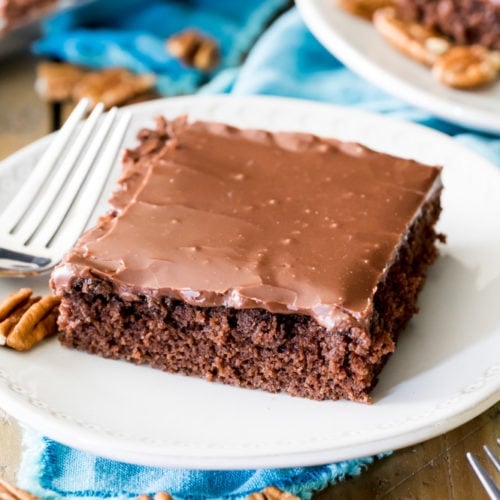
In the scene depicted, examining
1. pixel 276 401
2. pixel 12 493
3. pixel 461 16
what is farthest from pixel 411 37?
pixel 12 493

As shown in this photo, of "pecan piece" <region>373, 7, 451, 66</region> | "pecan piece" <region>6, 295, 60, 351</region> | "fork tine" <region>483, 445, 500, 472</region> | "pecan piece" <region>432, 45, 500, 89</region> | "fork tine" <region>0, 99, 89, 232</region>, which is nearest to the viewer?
"fork tine" <region>483, 445, 500, 472</region>

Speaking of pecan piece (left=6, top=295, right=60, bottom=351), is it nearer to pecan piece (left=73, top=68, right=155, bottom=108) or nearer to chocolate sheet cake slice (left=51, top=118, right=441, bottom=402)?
chocolate sheet cake slice (left=51, top=118, right=441, bottom=402)

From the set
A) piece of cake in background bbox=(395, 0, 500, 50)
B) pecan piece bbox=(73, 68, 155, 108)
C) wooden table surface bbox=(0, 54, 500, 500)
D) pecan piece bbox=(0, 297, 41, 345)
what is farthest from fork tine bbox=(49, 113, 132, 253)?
piece of cake in background bbox=(395, 0, 500, 50)

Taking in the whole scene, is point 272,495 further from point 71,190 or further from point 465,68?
point 465,68

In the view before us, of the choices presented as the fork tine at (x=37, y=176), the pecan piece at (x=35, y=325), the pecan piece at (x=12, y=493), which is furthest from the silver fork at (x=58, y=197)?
the pecan piece at (x=12, y=493)

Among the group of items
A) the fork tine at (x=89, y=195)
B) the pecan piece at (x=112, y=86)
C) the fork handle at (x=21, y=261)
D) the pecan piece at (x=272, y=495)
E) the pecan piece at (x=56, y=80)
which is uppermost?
the fork tine at (x=89, y=195)

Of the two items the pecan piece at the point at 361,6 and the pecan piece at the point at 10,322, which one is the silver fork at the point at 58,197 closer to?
the pecan piece at the point at 10,322

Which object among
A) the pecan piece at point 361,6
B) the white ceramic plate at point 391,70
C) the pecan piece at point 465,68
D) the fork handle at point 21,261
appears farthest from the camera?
the pecan piece at point 361,6
